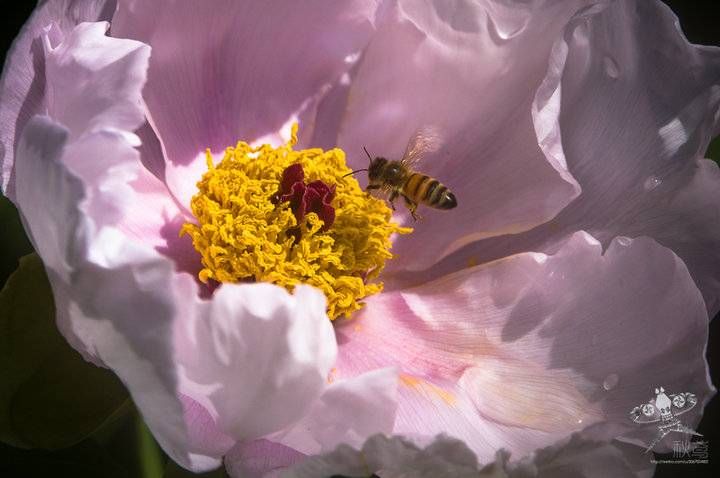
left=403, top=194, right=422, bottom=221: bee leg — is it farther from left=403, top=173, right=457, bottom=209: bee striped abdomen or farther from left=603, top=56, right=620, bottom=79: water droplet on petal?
left=603, top=56, right=620, bottom=79: water droplet on petal

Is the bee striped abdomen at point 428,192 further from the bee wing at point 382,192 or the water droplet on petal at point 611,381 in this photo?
the water droplet on petal at point 611,381

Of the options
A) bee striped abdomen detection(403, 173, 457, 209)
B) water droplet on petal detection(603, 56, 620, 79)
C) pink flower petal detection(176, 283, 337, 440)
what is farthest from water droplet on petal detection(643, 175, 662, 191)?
pink flower petal detection(176, 283, 337, 440)

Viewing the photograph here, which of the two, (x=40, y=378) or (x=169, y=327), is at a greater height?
(x=169, y=327)

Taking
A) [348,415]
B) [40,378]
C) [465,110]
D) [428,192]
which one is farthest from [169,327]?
[465,110]

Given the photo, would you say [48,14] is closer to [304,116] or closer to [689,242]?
[304,116]

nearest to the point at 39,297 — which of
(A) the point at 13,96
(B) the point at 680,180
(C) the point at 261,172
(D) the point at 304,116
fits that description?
(A) the point at 13,96
